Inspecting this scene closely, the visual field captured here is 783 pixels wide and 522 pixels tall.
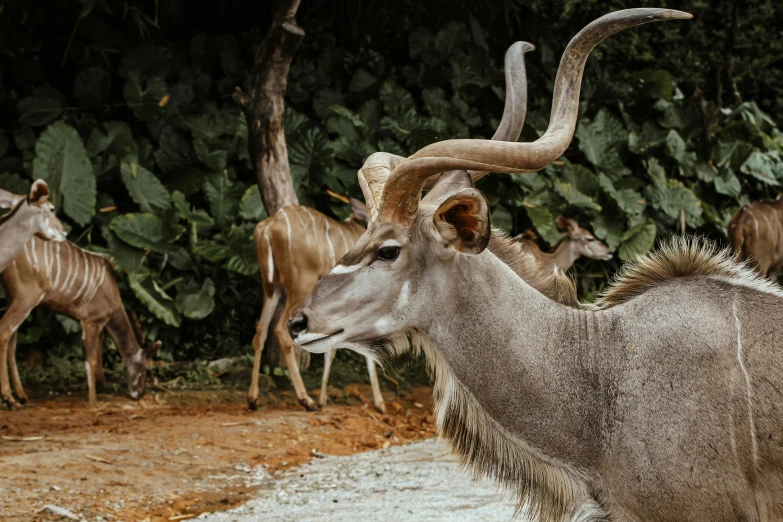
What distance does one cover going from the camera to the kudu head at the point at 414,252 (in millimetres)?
2820

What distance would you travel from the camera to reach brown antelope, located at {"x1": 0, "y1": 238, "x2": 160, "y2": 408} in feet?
23.1

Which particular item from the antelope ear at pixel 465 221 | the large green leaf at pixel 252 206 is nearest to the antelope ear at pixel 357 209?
the large green leaf at pixel 252 206

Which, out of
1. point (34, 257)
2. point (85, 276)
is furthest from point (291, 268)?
point (34, 257)

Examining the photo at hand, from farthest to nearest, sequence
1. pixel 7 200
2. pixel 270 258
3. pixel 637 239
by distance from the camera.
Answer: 1. pixel 637 239
2. pixel 270 258
3. pixel 7 200

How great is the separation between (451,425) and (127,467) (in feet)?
9.89

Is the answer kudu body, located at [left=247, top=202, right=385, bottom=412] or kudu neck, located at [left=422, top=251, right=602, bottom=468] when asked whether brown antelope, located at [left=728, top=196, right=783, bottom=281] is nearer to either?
kudu body, located at [left=247, top=202, right=385, bottom=412]

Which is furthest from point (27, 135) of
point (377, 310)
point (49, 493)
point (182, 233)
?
point (377, 310)

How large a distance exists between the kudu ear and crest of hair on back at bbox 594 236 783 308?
6.34m

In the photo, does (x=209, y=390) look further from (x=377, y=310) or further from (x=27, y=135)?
(x=377, y=310)

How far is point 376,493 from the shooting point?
5051mm

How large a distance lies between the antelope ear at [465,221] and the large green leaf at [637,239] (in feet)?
24.4

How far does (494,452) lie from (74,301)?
518cm

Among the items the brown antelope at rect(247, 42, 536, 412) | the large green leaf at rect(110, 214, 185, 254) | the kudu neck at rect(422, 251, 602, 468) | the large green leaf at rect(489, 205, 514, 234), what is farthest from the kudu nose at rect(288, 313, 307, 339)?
the large green leaf at rect(489, 205, 514, 234)

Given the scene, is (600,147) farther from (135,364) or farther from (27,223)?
(27,223)
